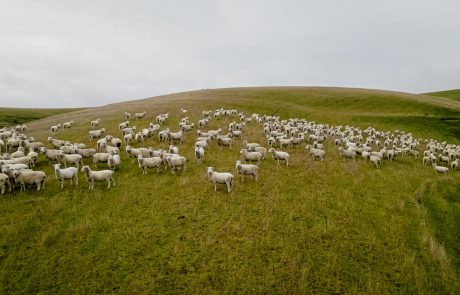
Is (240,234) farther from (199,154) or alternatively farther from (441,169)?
(441,169)

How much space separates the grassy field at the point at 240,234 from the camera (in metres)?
13.1

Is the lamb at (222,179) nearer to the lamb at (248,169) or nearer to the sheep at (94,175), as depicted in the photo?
the lamb at (248,169)

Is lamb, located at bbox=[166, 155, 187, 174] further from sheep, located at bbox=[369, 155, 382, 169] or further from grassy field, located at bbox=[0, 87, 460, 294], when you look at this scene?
sheep, located at bbox=[369, 155, 382, 169]

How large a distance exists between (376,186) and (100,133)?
2666 cm

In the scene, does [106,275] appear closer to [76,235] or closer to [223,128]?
[76,235]

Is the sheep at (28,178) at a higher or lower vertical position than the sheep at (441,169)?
higher

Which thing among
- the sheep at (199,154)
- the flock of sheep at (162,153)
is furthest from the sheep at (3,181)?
the sheep at (199,154)

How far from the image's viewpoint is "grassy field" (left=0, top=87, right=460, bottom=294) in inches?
517

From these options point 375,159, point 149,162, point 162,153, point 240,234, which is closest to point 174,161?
point 162,153

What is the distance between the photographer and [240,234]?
1559 centimetres

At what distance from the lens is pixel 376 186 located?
21781mm

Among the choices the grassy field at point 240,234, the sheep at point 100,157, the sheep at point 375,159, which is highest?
the sheep at point 100,157

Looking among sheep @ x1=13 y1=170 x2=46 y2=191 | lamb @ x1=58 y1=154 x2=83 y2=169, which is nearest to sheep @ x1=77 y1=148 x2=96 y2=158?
lamb @ x1=58 y1=154 x2=83 y2=169

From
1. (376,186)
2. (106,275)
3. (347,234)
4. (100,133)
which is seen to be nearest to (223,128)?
(100,133)
